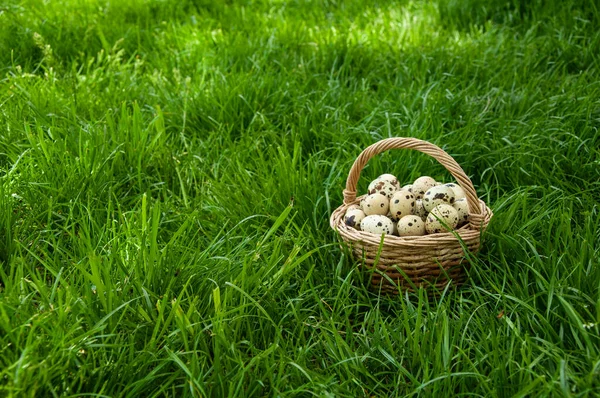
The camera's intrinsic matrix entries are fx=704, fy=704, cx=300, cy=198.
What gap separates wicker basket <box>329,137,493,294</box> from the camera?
241cm

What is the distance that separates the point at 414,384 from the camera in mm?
1982

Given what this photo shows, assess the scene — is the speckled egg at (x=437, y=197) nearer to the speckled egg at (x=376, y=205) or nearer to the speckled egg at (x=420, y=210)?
the speckled egg at (x=420, y=210)

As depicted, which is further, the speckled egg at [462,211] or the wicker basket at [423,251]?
the speckled egg at [462,211]

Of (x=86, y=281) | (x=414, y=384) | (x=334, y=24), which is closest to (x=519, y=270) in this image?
(x=414, y=384)

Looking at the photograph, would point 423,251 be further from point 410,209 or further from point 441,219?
point 410,209

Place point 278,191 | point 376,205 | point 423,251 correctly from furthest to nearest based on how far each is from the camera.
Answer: point 278,191 < point 376,205 < point 423,251

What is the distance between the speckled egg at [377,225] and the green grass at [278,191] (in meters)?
0.15

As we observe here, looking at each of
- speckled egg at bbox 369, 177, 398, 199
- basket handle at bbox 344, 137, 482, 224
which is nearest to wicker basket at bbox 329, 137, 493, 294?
basket handle at bbox 344, 137, 482, 224

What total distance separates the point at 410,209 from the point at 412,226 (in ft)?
0.38

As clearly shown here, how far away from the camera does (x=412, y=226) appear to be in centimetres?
253

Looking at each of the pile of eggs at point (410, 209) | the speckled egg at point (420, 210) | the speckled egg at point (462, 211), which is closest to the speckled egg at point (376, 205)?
the pile of eggs at point (410, 209)

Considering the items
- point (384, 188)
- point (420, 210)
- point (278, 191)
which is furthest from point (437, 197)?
point (278, 191)

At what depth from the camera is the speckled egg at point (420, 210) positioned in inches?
103

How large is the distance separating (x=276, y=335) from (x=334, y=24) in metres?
3.33
